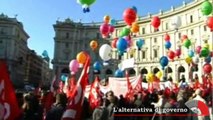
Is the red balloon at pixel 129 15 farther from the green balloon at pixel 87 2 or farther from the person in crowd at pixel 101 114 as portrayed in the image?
the person in crowd at pixel 101 114

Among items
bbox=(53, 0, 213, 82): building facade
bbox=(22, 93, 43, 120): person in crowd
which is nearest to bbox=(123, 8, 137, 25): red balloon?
bbox=(22, 93, 43, 120): person in crowd

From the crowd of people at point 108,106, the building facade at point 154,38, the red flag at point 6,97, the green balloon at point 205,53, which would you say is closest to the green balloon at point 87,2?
the crowd of people at point 108,106

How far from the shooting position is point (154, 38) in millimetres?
68125

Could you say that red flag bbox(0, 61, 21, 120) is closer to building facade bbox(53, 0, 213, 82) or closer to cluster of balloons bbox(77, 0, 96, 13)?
cluster of balloons bbox(77, 0, 96, 13)

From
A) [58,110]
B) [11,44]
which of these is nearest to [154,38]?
[11,44]

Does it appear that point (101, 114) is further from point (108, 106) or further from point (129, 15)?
point (129, 15)

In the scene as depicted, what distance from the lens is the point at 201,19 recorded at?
2250 inches

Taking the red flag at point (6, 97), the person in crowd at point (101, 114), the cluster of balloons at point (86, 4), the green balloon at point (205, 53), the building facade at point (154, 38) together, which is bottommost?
the person in crowd at point (101, 114)

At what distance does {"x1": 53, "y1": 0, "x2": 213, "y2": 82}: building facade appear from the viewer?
2282 inches

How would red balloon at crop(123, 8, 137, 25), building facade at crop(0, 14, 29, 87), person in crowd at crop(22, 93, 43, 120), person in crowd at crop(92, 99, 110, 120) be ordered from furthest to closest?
building facade at crop(0, 14, 29, 87), red balloon at crop(123, 8, 137, 25), person in crowd at crop(92, 99, 110, 120), person in crowd at crop(22, 93, 43, 120)

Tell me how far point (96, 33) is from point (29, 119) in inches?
2702

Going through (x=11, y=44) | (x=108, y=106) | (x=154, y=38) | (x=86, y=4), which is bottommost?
(x=108, y=106)

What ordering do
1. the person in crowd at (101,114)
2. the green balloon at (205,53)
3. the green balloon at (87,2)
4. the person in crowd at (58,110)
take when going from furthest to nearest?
1. the green balloon at (205,53)
2. the green balloon at (87,2)
3. the person in crowd at (101,114)
4. the person in crowd at (58,110)

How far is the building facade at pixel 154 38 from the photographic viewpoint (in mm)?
57969
